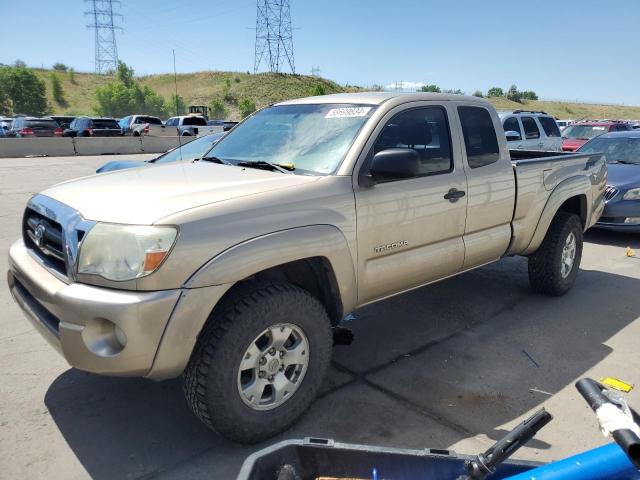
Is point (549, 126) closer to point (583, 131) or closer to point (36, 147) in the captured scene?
point (583, 131)

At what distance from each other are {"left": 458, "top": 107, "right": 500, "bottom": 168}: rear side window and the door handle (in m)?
0.32

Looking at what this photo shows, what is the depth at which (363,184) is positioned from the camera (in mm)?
3201

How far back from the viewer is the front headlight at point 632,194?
306 inches

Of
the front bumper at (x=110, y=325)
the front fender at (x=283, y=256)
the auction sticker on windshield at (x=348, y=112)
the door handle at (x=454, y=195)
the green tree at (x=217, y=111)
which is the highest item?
the green tree at (x=217, y=111)

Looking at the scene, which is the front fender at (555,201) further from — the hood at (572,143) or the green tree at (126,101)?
the green tree at (126,101)

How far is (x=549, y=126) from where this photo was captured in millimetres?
12977

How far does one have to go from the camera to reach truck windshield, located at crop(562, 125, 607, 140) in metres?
16.0

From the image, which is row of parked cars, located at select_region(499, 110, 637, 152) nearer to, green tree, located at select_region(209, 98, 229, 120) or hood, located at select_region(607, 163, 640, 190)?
hood, located at select_region(607, 163, 640, 190)

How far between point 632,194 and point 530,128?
4.95 metres

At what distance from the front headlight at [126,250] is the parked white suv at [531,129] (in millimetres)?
10512

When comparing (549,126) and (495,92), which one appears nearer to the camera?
(549,126)

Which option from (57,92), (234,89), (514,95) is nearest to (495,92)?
(514,95)

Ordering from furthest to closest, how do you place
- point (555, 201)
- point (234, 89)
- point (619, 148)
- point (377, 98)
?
point (234, 89) < point (619, 148) < point (555, 201) < point (377, 98)

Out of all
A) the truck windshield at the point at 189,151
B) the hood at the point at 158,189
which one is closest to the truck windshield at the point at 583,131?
the truck windshield at the point at 189,151
